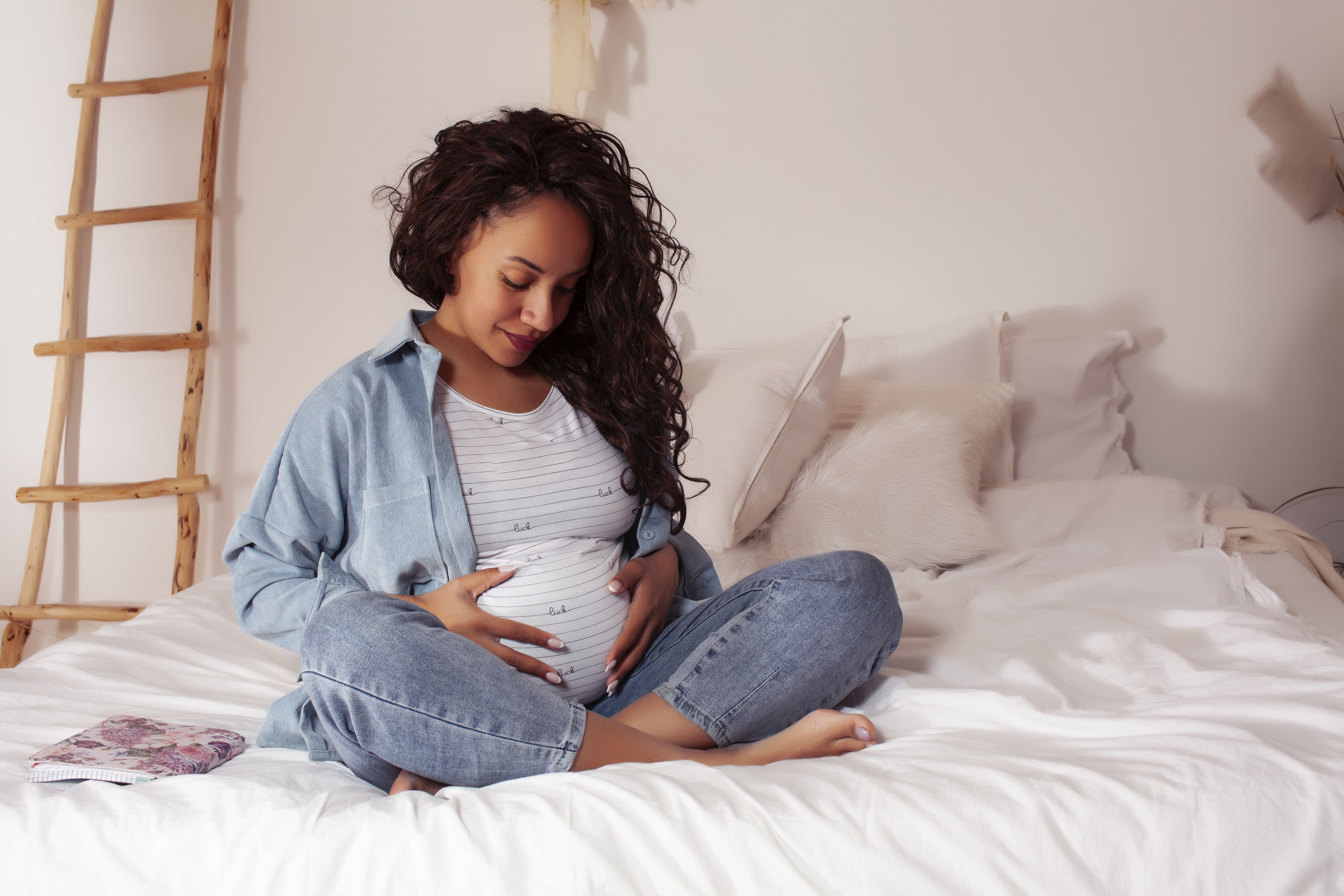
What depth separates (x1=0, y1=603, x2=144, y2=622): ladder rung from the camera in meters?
2.54

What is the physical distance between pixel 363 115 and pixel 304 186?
0.86ft

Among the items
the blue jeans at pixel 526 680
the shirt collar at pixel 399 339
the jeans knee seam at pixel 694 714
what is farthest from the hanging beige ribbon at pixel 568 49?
the jeans knee seam at pixel 694 714

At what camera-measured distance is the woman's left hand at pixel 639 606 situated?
116cm

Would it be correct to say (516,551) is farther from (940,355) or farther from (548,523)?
(940,355)

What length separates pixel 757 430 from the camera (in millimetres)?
1783

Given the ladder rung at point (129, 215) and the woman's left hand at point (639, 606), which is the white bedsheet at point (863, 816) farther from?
the ladder rung at point (129, 215)

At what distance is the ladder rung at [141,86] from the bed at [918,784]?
62.6 inches

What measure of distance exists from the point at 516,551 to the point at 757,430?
74 centimetres

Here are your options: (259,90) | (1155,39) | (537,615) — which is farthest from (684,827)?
(259,90)

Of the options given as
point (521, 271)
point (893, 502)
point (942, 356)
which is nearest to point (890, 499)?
point (893, 502)

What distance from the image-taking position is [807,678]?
109 cm

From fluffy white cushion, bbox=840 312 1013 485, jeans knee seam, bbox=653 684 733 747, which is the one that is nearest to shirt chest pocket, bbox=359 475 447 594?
jeans knee seam, bbox=653 684 733 747

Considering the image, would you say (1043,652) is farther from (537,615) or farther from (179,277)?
(179,277)

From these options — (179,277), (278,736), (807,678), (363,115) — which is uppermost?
(363,115)
